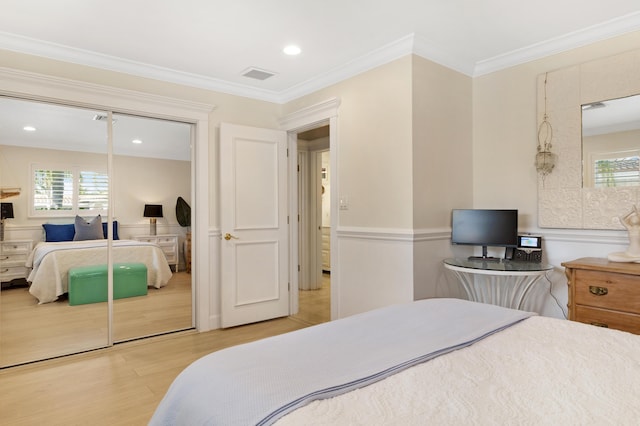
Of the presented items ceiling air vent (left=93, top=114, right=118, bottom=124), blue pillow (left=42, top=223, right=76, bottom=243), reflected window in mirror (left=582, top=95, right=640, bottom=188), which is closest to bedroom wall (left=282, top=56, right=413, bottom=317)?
reflected window in mirror (left=582, top=95, right=640, bottom=188)

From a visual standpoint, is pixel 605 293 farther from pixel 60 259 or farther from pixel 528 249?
pixel 60 259

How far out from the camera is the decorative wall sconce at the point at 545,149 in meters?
3.08

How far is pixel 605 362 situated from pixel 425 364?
1.81 ft

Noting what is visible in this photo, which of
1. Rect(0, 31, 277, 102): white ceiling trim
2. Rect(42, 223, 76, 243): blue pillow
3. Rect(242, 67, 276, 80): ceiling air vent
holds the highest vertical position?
Rect(242, 67, 276, 80): ceiling air vent

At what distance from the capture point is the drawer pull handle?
2.49 metres

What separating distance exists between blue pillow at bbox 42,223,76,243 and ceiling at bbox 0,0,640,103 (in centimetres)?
135

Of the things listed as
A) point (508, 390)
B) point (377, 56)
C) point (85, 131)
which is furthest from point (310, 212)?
point (508, 390)

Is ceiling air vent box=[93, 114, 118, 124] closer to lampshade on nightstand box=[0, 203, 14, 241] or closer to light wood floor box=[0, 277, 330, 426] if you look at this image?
lampshade on nightstand box=[0, 203, 14, 241]

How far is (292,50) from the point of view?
3154 millimetres

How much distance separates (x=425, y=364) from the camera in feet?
3.83

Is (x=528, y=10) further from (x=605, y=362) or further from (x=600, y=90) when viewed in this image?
(x=605, y=362)

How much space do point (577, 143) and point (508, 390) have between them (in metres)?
2.62

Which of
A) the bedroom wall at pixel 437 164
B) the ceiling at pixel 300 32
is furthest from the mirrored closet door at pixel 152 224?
the bedroom wall at pixel 437 164

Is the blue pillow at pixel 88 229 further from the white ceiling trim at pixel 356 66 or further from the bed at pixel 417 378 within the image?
the bed at pixel 417 378
